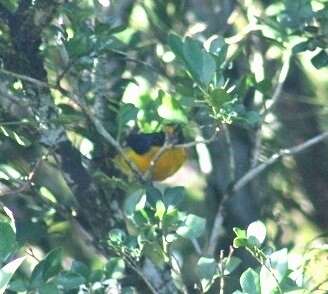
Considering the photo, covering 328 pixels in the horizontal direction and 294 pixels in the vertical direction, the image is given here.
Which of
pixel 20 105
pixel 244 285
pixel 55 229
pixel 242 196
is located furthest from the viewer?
pixel 242 196

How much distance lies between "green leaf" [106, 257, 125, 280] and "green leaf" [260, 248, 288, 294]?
45cm

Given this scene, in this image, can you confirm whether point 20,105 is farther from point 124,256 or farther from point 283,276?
point 283,276

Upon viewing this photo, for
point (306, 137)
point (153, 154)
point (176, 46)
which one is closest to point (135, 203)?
point (176, 46)

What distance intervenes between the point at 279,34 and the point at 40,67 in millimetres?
477

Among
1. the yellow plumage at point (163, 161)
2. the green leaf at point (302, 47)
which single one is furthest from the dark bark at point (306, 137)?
the green leaf at point (302, 47)

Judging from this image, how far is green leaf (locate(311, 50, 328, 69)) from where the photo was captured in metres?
2.03

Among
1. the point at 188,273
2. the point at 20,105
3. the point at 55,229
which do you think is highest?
the point at 20,105

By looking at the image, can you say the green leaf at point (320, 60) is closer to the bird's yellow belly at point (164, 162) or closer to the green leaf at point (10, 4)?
the green leaf at point (10, 4)

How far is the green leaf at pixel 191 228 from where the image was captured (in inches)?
71.6

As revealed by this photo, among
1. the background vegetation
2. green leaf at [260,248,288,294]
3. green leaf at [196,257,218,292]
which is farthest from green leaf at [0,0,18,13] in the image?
green leaf at [260,248,288,294]

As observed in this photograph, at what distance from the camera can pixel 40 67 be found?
6.89 feet

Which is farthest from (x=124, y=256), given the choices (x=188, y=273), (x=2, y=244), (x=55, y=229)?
(x=188, y=273)

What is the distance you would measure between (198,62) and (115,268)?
0.44 meters

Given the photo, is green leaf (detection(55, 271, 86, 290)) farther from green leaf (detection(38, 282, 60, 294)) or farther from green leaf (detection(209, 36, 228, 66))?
green leaf (detection(209, 36, 228, 66))
